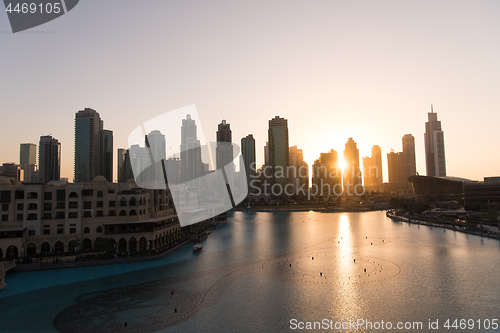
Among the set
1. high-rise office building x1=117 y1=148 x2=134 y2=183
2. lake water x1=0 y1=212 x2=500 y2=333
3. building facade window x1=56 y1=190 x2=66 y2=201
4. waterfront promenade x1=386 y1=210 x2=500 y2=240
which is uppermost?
high-rise office building x1=117 y1=148 x2=134 y2=183

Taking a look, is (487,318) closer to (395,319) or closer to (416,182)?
(395,319)

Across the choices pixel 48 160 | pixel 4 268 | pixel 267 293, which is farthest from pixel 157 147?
pixel 267 293

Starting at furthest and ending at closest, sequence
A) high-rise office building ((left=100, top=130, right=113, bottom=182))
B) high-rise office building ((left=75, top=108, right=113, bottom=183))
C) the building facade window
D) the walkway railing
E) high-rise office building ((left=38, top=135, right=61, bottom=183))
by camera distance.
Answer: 1. high-rise office building ((left=100, top=130, right=113, bottom=182))
2. high-rise office building ((left=75, top=108, right=113, bottom=183))
3. high-rise office building ((left=38, top=135, right=61, bottom=183))
4. the building facade window
5. the walkway railing

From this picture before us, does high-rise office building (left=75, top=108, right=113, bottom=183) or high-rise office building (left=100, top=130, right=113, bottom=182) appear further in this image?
high-rise office building (left=100, top=130, right=113, bottom=182)

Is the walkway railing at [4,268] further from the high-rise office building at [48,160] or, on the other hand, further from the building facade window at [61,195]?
the high-rise office building at [48,160]

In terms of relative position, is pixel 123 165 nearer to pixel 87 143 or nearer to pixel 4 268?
pixel 87 143

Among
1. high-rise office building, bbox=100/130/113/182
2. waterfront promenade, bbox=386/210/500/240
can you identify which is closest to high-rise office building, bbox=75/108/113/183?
high-rise office building, bbox=100/130/113/182

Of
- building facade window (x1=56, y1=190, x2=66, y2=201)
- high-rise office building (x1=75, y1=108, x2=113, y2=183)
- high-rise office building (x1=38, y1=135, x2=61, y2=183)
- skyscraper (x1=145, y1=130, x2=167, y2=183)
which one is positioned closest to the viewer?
building facade window (x1=56, y1=190, x2=66, y2=201)

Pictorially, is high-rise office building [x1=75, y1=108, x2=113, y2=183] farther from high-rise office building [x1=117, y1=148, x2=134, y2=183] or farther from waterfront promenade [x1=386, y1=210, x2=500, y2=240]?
waterfront promenade [x1=386, y1=210, x2=500, y2=240]
